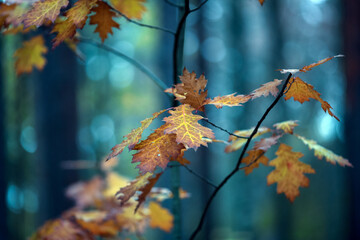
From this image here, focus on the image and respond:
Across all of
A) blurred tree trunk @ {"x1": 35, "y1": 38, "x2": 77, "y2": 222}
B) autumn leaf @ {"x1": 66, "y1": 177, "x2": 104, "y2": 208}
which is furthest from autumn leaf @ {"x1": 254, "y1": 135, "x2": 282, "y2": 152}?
blurred tree trunk @ {"x1": 35, "y1": 38, "x2": 77, "y2": 222}

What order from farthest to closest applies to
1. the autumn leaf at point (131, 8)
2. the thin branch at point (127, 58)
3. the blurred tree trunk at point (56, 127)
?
the blurred tree trunk at point (56, 127) < the autumn leaf at point (131, 8) < the thin branch at point (127, 58)

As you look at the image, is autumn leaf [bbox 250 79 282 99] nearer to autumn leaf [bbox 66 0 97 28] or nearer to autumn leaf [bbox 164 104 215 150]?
autumn leaf [bbox 164 104 215 150]

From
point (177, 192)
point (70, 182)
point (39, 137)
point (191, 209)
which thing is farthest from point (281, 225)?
point (177, 192)

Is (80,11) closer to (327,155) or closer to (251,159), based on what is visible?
(251,159)

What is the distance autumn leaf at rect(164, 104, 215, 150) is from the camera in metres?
0.83

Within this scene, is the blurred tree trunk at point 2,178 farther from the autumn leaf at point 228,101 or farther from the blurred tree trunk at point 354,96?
the blurred tree trunk at point 354,96

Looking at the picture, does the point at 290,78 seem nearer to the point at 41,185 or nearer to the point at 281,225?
the point at 41,185

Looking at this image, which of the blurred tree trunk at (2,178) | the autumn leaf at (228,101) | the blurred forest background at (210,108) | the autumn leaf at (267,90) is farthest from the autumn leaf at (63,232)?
the blurred tree trunk at (2,178)

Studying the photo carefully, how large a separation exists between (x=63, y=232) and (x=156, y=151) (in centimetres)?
117

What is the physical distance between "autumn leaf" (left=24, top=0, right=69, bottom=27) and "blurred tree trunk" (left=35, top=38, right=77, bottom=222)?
3.11 m

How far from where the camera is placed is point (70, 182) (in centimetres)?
388

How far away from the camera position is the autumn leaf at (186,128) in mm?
828

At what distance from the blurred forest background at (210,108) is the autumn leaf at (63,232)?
621 millimetres

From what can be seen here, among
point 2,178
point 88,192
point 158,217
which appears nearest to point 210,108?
point 88,192
